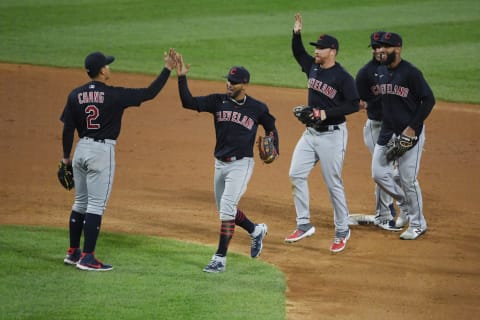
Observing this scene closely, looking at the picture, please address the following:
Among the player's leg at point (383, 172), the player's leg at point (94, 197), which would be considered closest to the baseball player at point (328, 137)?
the player's leg at point (383, 172)

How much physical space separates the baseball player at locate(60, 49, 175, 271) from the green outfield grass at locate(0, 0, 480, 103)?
804 cm

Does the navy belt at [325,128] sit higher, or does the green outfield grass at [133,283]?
the navy belt at [325,128]

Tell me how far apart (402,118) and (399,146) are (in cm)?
34

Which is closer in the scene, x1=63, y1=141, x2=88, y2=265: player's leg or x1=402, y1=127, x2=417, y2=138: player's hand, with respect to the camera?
x1=63, y1=141, x2=88, y2=265: player's leg

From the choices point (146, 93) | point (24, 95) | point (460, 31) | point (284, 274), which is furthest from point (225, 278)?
point (460, 31)

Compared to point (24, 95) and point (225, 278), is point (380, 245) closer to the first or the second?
point (225, 278)

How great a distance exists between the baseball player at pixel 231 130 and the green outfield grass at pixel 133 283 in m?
0.41

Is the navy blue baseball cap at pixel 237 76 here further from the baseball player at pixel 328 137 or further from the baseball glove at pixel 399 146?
the baseball glove at pixel 399 146

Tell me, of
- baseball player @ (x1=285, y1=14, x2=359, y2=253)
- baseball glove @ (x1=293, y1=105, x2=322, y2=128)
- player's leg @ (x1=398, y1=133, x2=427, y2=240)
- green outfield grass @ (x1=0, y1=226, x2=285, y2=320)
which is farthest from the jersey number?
player's leg @ (x1=398, y1=133, x2=427, y2=240)

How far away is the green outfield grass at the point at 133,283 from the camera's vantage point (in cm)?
736

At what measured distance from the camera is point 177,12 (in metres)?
21.6

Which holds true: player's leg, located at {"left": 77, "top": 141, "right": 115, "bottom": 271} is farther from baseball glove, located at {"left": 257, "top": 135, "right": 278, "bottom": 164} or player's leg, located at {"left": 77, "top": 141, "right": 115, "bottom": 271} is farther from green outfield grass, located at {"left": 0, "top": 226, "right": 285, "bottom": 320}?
baseball glove, located at {"left": 257, "top": 135, "right": 278, "bottom": 164}

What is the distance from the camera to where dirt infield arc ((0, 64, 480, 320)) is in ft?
26.9

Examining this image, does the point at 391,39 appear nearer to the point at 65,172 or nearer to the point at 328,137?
the point at 328,137
